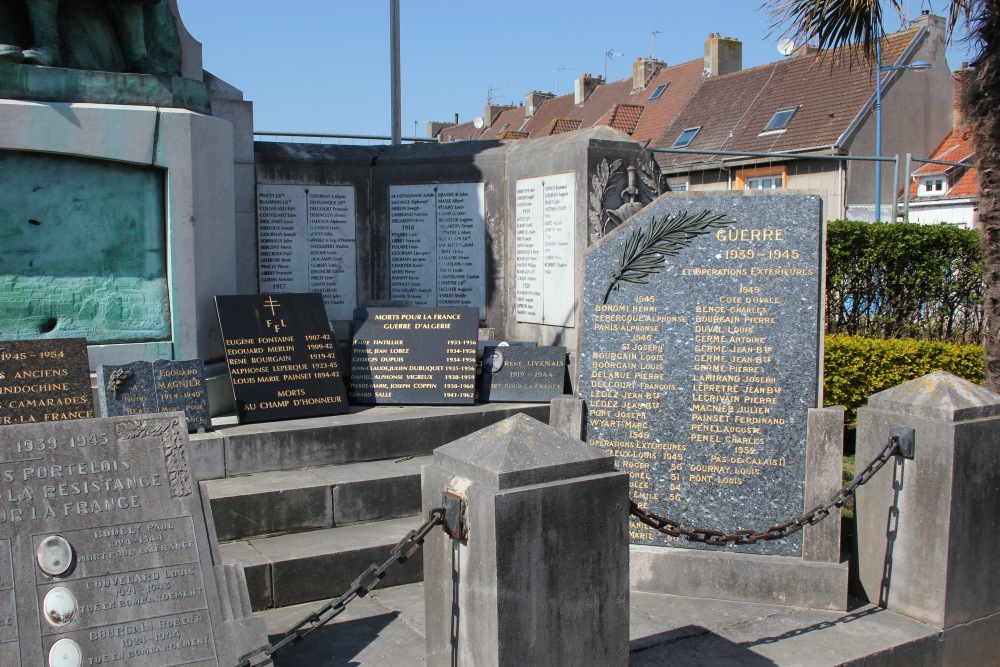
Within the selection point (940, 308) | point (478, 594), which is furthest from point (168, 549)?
point (940, 308)

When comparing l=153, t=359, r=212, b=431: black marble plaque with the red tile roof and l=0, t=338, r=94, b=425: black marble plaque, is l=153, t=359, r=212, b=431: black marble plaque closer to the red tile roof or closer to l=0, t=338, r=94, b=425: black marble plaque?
l=0, t=338, r=94, b=425: black marble plaque

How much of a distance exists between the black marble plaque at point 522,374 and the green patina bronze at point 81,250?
8.04ft

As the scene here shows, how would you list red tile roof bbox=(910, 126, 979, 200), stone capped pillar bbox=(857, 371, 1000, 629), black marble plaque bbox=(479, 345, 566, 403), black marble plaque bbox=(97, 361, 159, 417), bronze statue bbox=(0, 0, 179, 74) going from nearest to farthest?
stone capped pillar bbox=(857, 371, 1000, 629), black marble plaque bbox=(97, 361, 159, 417), bronze statue bbox=(0, 0, 179, 74), black marble plaque bbox=(479, 345, 566, 403), red tile roof bbox=(910, 126, 979, 200)

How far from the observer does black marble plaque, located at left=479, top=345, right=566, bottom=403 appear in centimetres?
707

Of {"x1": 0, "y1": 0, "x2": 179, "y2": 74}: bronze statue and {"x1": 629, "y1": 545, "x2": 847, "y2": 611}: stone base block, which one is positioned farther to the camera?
{"x1": 0, "y1": 0, "x2": 179, "y2": 74}: bronze statue

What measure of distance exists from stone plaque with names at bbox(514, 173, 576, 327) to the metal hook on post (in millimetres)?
3284

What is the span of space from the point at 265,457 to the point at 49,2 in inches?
138

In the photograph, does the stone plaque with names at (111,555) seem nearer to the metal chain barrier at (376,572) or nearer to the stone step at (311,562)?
the metal chain barrier at (376,572)

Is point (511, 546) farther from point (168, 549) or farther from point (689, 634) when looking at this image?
point (689, 634)

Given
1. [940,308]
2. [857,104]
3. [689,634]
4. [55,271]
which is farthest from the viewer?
[857,104]

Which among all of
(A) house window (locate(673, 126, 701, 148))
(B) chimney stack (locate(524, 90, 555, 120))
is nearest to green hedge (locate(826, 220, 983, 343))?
(A) house window (locate(673, 126, 701, 148))

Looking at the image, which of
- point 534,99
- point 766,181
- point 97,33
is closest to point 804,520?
point 97,33

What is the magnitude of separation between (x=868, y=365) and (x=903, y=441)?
612 centimetres

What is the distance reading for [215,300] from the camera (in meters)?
6.58
